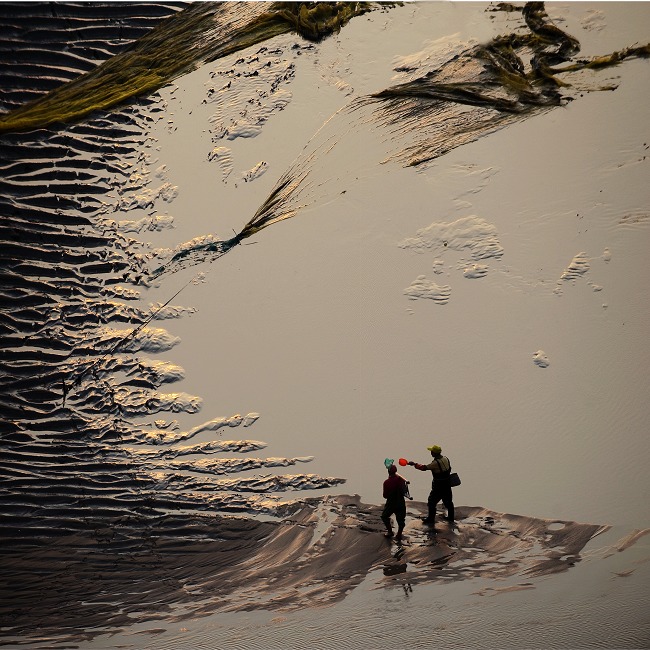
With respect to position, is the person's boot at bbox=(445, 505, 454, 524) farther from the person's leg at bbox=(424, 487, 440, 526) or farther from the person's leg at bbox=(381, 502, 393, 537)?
the person's leg at bbox=(381, 502, 393, 537)

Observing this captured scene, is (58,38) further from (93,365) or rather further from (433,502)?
(433,502)

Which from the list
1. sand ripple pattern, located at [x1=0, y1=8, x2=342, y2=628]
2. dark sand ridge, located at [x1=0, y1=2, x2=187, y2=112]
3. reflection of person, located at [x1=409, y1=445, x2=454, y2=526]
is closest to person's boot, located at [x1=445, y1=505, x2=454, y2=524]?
reflection of person, located at [x1=409, y1=445, x2=454, y2=526]

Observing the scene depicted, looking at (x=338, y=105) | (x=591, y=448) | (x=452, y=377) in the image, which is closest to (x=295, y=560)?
(x=452, y=377)

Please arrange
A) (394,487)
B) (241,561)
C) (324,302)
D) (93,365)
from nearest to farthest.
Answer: (394,487), (241,561), (93,365), (324,302)

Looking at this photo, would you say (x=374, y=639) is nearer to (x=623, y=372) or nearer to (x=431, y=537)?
(x=431, y=537)

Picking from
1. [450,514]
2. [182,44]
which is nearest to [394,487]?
[450,514]

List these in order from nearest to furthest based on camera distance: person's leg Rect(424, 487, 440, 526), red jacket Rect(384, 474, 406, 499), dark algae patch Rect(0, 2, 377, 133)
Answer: red jacket Rect(384, 474, 406, 499) < person's leg Rect(424, 487, 440, 526) < dark algae patch Rect(0, 2, 377, 133)
